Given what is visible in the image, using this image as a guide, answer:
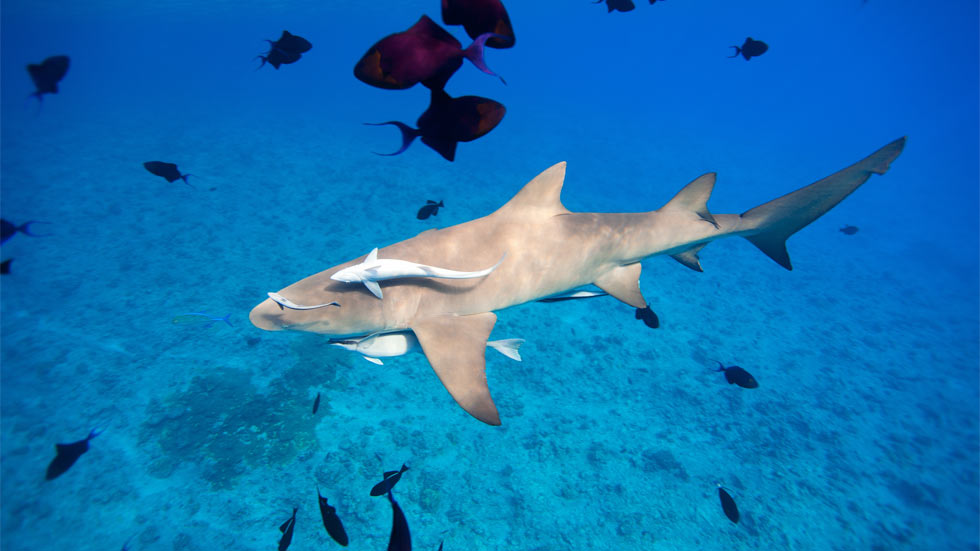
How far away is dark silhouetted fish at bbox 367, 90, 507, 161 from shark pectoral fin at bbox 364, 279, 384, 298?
1.12 m

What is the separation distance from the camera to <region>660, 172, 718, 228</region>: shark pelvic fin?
13.4 ft

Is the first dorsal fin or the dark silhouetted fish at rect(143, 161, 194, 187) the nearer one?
the first dorsal fin

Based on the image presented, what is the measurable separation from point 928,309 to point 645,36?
196 meters

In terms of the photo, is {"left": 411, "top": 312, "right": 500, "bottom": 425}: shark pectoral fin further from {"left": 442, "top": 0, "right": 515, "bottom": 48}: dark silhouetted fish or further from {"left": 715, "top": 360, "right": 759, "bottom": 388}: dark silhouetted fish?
{"left": 715, "top": 360, "right": 759, "bottom": 388}: dark silhouetted fish

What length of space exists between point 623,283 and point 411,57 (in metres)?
3.30

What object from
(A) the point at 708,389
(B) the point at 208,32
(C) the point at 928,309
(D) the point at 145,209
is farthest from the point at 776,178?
(B) the point at 208,32

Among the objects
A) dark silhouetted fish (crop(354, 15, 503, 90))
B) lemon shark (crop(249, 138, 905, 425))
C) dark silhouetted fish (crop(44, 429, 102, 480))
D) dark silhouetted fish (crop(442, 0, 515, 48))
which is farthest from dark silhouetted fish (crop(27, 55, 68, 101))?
dark silhouetted fish (crop(442, 0, 515, 48))

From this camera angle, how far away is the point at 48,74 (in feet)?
14.5

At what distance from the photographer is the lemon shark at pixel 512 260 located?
3.01 m

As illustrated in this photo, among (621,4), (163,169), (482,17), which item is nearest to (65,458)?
(163,169)

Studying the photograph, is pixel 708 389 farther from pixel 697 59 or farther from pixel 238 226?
pixel 697 59

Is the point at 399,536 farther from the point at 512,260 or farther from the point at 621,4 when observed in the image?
the point at 621,4

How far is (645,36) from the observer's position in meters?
168

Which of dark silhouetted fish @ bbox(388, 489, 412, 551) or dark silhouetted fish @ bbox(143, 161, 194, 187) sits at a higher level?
dark silhouetted fish @ bbox(143, 161, 194, 187)
